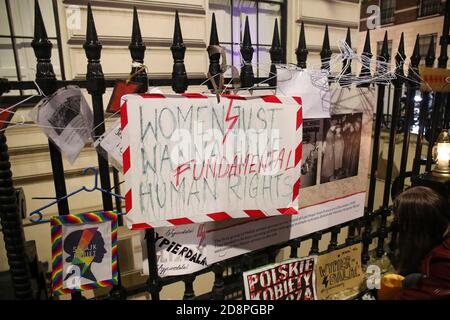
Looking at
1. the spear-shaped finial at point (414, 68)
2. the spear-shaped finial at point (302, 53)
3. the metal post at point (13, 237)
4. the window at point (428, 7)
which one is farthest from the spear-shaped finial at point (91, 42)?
the window at point (428, 7)

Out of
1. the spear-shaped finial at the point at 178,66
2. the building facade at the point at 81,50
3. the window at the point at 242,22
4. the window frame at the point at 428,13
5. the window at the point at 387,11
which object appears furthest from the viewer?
the window at the point at 387,11

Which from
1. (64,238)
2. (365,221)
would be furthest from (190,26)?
(64,238)

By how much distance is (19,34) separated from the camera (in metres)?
3.98

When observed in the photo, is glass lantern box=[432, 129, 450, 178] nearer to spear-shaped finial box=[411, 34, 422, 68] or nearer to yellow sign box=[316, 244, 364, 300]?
spear-shaped finial box=[411, 34, 422, 68]

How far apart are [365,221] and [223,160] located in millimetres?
1353

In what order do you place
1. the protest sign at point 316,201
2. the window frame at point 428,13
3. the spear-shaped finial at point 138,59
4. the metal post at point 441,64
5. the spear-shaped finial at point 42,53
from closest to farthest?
the spear-shaped finial at point 42,53
the spear-shaped finial at point 138,59
the protest sign at point 316,201
the metal post at point 441,64
the window frame at point 428,13

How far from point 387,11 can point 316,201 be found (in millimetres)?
20445

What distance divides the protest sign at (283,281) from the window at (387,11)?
20.1 meters

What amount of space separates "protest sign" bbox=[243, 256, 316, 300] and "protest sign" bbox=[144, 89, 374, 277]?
0.45 ft

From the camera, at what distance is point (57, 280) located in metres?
1.30

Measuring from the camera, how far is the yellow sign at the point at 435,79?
204 centimetres

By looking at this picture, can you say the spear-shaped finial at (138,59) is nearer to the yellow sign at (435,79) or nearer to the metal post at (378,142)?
the metal post at (378,142)

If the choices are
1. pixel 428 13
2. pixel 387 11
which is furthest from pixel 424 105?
pixel 387 11

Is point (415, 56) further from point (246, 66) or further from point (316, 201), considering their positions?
point (246, 66)
